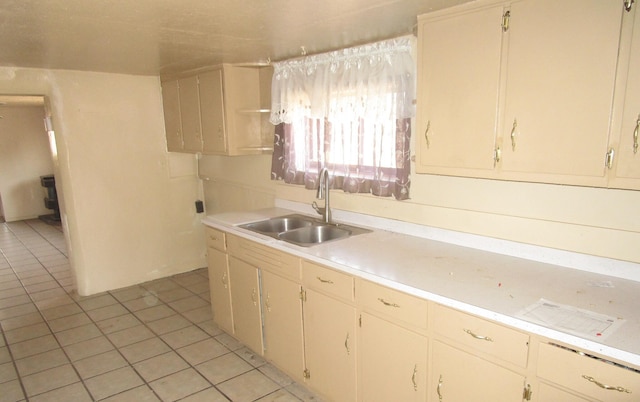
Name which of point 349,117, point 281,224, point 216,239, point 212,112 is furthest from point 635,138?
point 212,112

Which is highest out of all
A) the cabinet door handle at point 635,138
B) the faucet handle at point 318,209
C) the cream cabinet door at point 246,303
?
the cabinet door handle at point 635,138

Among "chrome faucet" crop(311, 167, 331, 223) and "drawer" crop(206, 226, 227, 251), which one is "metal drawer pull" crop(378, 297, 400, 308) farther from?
"drawer" crop(206, 226, 227, 251)

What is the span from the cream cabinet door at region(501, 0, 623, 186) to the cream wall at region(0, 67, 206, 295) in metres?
3.64

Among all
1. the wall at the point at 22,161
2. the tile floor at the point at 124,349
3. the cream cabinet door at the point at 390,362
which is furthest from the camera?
the wall at the point at 22,161

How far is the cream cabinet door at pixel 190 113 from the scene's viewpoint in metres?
3.66

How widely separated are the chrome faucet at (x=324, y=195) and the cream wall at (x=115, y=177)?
2.19 metres

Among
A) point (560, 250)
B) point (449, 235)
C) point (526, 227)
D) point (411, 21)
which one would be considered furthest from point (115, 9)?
point (560, 250)

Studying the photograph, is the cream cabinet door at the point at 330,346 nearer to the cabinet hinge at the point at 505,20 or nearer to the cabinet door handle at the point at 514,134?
the cabinet door handle at the point at 514,134

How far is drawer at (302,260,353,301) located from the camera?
2018 mm

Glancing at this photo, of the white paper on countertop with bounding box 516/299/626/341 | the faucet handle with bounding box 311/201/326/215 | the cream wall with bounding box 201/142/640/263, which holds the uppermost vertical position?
the cream wall with bounding box 201/142/640/263

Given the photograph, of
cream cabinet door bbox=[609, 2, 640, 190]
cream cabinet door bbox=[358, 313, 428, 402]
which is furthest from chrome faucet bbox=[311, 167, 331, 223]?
cream cabinet door bbox=[609, 2, 640, 190]

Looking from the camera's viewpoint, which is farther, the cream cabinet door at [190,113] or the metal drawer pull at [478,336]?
the cream cabinet door at [190,113]

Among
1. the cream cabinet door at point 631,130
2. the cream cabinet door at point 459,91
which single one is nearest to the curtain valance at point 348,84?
the cream cabinet door at point 459,91

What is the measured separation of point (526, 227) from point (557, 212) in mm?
157
